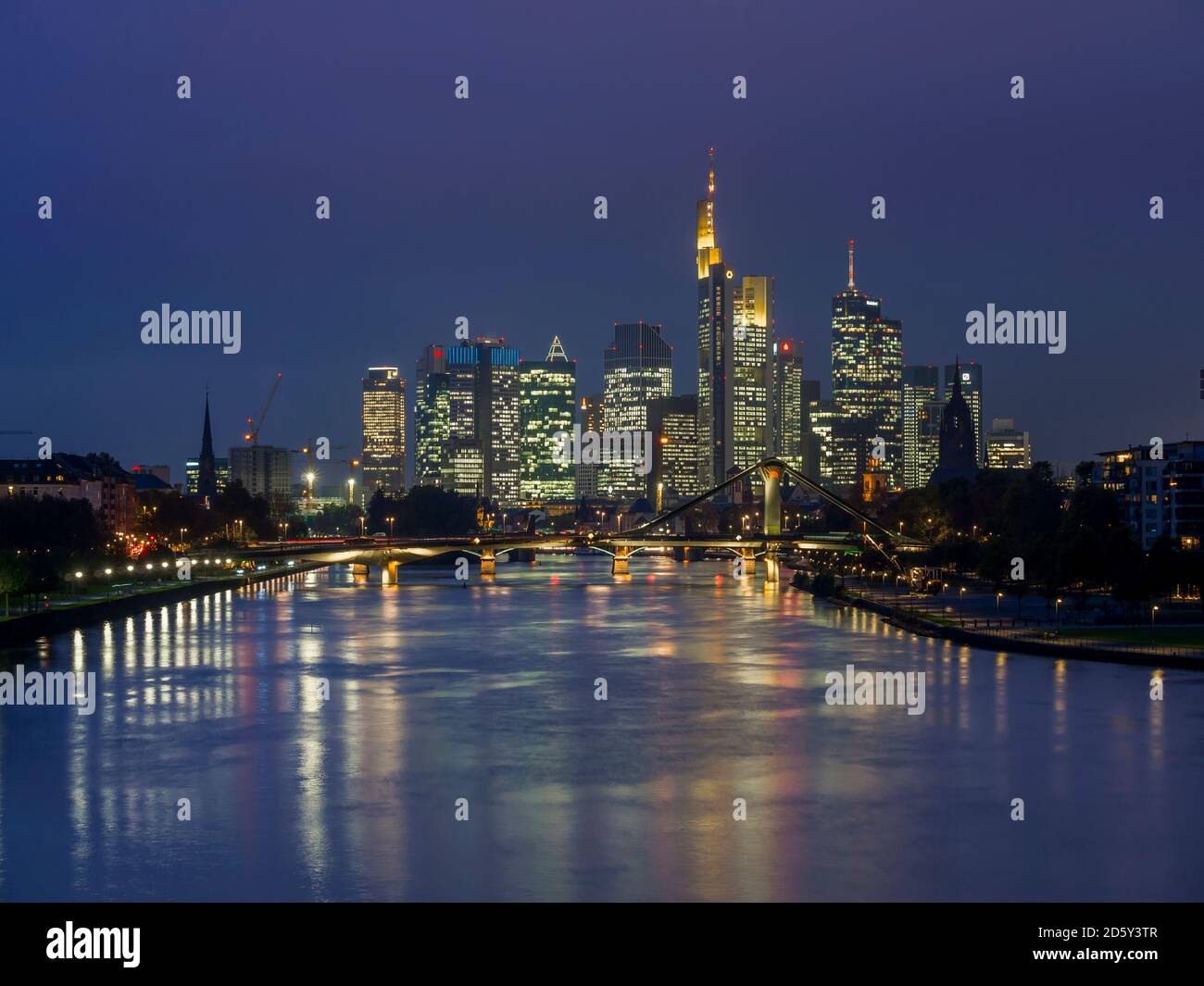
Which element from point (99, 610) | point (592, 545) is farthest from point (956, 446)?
point (99, 610)

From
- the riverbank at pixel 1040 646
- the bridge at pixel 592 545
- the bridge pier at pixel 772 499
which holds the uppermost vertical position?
the bridge pier at pixel 772 499

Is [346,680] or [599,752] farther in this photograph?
[346,680]

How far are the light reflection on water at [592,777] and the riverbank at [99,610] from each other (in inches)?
57.8

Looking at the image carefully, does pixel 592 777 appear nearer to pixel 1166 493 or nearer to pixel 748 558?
pixel 1166 493

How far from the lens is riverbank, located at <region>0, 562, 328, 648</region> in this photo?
6331 centimetres

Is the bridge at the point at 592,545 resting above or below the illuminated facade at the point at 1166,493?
below

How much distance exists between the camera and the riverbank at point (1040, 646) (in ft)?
165

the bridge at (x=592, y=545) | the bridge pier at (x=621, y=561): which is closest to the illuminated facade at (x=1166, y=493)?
the bridge at (x=592, y=545)

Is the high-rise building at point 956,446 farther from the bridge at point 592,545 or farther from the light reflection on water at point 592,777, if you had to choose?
the light reflection on water at point 592,777

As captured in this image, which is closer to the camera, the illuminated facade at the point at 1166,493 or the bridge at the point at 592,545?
the illuminated facade at the point at 1166,493
